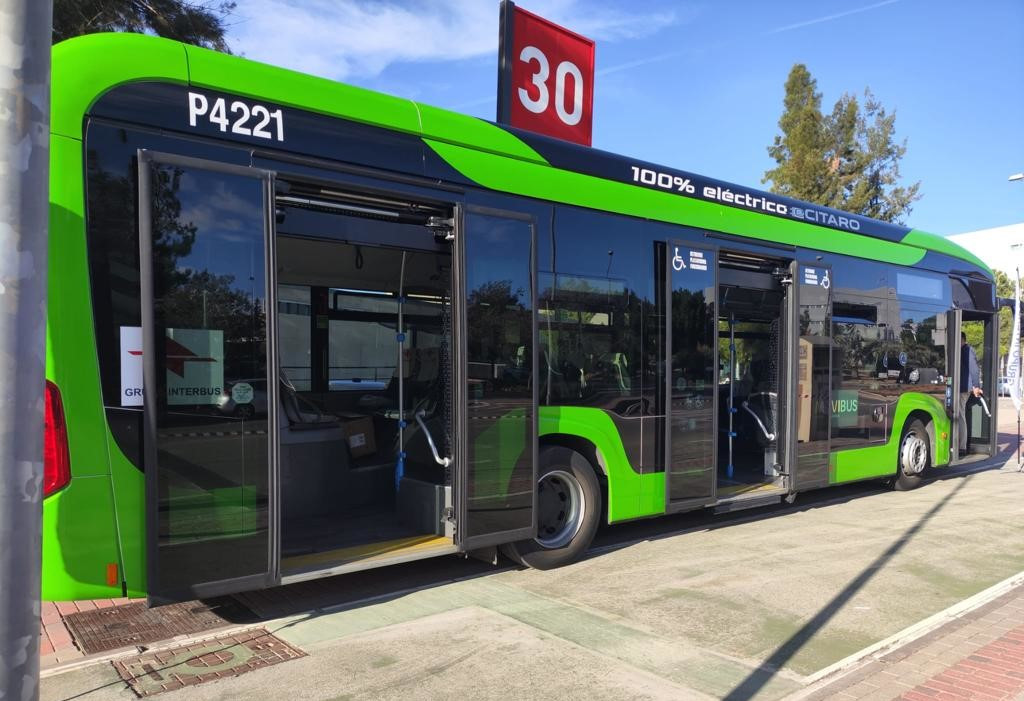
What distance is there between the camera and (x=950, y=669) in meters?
4.33

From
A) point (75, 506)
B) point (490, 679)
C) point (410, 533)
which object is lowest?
point (490, 679)

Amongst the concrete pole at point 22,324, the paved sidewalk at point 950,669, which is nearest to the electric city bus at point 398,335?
the concrete pole at point 22,324

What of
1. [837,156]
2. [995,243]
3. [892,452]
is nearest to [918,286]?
[892,452]

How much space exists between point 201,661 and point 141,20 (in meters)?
7.62

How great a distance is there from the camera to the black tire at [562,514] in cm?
624

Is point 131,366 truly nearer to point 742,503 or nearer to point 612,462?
point 612,462

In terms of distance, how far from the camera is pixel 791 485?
8.28m

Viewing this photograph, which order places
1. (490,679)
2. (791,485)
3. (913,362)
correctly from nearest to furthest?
(490,679)
(791,485)
(913,362)

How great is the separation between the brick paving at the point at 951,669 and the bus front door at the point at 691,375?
2.45m

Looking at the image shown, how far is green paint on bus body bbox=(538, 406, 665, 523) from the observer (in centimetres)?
614

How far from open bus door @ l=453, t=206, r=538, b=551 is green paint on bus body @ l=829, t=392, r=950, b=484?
15.8ft

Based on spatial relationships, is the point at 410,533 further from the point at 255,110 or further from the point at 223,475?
the point at 255,110

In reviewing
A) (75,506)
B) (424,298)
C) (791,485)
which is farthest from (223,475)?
(791,485)

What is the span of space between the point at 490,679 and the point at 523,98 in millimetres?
8431
